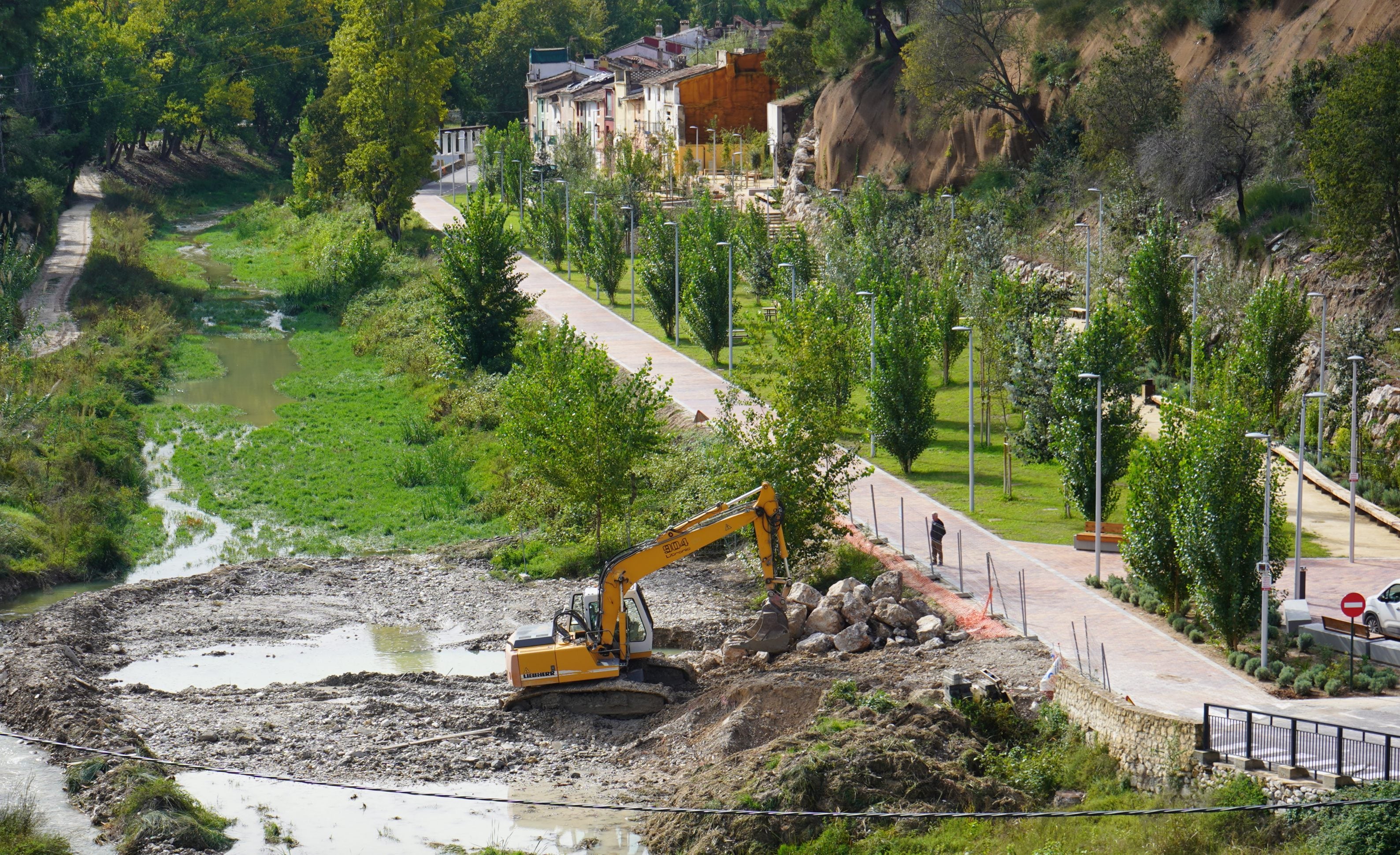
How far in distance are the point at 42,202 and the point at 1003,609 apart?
61.4 m

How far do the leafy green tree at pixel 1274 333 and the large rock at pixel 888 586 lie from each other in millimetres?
14959

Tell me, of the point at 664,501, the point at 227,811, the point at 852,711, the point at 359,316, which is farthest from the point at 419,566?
the point at 359,316

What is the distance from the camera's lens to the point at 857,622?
30.2m

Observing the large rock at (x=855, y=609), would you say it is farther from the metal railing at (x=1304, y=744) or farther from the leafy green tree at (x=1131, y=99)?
the leafy green tree at (x=1131, y=99)

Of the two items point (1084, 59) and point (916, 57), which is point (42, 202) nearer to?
point (916, 57)

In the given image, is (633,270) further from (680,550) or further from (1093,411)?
(680,550)

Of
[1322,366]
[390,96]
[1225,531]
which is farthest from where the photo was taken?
[390,96]

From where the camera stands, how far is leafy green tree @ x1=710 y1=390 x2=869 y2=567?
111ft

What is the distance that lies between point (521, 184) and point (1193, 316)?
5347 centimetres

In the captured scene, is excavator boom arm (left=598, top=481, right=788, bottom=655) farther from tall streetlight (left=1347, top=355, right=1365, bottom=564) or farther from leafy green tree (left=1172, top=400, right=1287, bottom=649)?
tall streetlight (left=1347, top=355, right=1365, bottom=564)

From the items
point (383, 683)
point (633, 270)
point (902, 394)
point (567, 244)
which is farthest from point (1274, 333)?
point (567, 244)

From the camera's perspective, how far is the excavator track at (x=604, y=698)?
2734 centimetres

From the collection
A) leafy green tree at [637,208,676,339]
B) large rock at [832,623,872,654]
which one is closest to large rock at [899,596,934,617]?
large rock at [832,623,872,654]

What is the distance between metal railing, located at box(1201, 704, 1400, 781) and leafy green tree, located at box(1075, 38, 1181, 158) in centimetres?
4367
